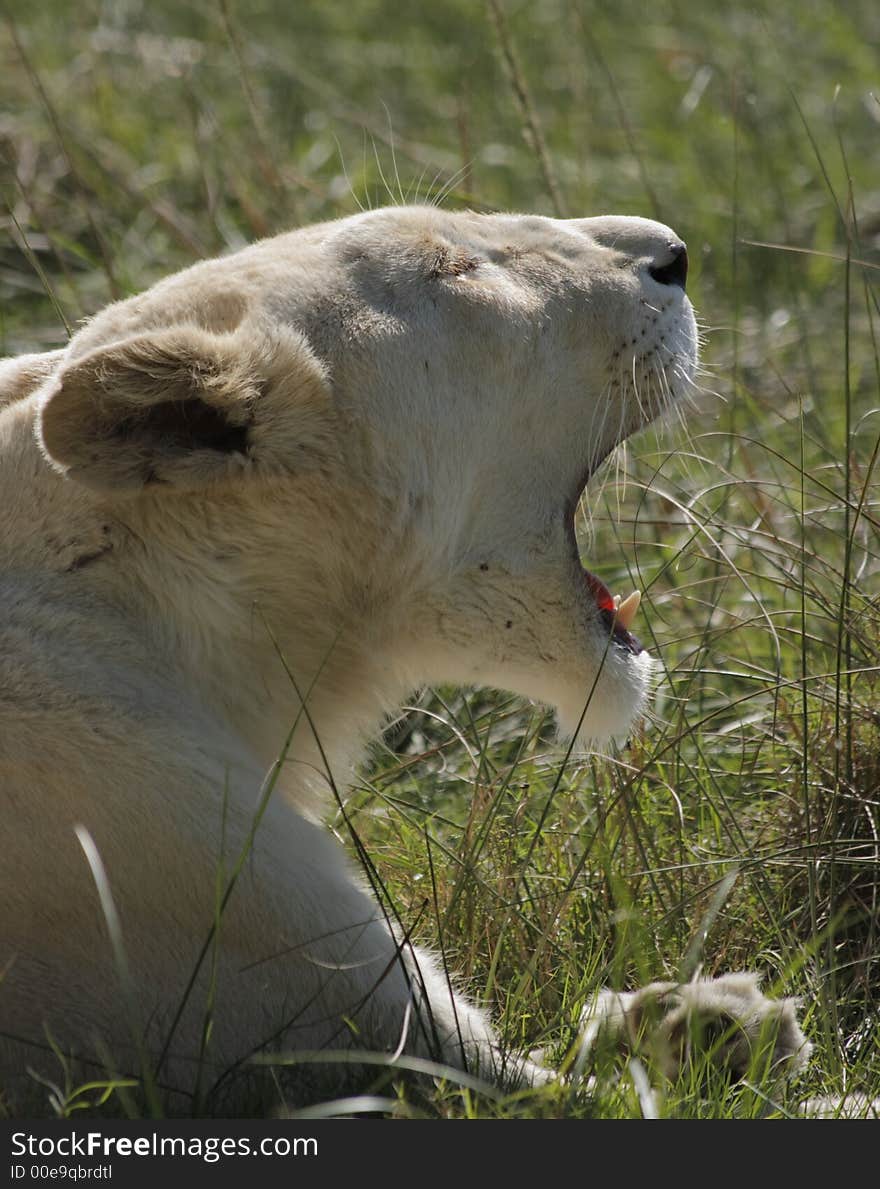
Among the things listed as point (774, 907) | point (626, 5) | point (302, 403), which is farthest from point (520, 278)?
point (626, 5)

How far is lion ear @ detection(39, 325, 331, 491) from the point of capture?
2451 millimetres

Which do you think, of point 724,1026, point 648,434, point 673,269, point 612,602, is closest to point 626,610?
point 612,602

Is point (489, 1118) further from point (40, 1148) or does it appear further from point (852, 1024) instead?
point (852, 1024)

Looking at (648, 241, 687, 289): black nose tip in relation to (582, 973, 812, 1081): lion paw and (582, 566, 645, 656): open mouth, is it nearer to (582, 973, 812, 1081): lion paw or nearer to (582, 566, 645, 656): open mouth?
(582, 566, 645, 656): open mouth

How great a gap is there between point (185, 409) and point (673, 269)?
1.11 m

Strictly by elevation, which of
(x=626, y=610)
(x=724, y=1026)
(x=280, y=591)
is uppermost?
(x=280, y=591)

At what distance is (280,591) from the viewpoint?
2.74m

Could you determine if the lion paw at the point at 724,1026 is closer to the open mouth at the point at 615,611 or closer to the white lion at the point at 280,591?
the white lion at the point at 280,591

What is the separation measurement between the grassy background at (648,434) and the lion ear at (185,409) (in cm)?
77

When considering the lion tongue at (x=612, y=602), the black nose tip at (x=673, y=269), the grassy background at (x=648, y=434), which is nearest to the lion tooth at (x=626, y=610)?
the lion tongue at (x=612, y=602)

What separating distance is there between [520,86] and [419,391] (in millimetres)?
1987

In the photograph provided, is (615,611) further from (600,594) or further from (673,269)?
(673,269)

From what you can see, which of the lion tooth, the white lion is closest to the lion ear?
the white lion

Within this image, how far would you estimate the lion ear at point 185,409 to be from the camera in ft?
8.04
